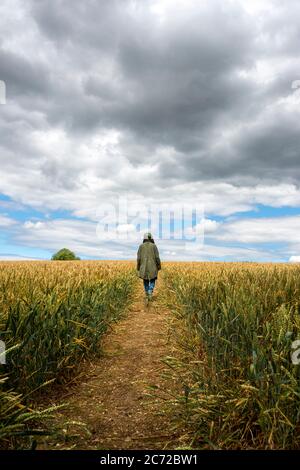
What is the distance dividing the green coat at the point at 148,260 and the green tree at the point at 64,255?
62190 mm

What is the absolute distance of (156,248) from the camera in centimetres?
1466

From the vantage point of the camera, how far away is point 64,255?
75.2m

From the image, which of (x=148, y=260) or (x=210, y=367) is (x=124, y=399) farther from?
(x=148, y=260)

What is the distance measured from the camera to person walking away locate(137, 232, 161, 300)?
14016 mm

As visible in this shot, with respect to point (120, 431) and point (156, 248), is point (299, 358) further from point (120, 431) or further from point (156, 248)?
point (156, 248)

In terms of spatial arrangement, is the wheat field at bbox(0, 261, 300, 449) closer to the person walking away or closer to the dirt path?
the dirt path

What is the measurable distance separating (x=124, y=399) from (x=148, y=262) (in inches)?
373

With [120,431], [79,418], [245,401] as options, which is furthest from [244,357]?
[79,418]

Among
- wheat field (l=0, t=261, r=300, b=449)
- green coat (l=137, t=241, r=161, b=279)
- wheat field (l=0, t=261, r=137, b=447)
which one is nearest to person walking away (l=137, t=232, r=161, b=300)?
green coat (l=137, t=241, r=161, b=279)

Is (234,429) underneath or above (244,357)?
underneath

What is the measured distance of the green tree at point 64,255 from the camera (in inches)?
2948

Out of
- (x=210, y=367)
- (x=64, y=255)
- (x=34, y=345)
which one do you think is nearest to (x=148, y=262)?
(x=34, y=345)
